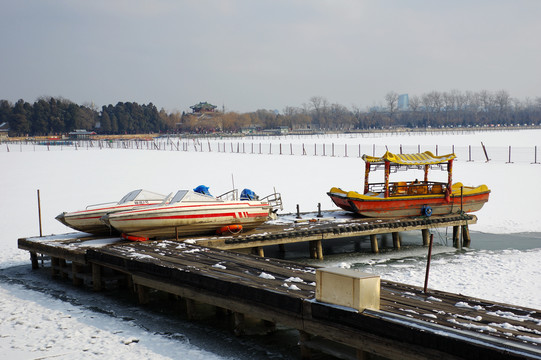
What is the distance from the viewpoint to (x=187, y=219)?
637 inches

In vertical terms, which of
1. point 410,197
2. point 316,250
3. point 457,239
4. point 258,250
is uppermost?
point 410,197

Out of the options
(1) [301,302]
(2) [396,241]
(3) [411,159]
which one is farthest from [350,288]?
(3) [411,159]

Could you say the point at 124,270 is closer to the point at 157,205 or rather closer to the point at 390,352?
the point at 157,205

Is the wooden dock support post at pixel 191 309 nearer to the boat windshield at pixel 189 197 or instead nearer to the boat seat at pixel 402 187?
the boat windshield at pixel 189 197

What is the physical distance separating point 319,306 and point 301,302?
0.42 metres

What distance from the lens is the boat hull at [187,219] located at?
51.6 feet

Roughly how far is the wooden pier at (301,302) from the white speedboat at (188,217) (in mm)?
461

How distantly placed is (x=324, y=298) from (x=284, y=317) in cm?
96

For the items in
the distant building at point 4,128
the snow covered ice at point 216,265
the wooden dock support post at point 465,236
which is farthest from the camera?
the distant building at point 4,128

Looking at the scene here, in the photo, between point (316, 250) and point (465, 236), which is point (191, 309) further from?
point (465, 236)

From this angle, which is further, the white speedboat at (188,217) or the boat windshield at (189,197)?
the boat windshield at (189,197)

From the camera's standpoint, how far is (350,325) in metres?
8.73

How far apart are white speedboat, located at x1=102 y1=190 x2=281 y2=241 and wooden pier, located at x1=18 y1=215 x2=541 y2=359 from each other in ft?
1.51

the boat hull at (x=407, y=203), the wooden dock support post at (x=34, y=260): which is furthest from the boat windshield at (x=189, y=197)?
the boat hull at (x=407, y=203)
